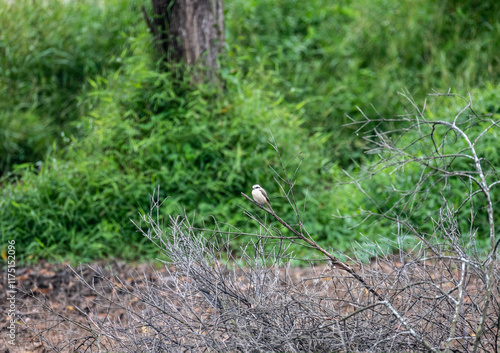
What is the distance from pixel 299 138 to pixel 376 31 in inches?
115

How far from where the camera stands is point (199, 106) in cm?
485

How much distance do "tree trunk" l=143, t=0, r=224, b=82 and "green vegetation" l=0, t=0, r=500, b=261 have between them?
168 millimetres

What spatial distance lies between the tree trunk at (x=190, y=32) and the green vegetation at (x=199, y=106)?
0.17 m

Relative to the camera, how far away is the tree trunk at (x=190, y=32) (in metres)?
4.93

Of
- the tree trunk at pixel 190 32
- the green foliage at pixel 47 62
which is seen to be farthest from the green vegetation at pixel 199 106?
the tree trunk at pixel 190 32

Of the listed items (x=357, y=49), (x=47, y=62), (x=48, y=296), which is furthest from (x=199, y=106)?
(x=357, y=49)

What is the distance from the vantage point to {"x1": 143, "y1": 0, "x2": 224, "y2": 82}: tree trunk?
4.93m

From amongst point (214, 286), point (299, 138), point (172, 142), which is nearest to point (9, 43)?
point (172, 142)

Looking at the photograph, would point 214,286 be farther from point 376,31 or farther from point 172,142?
point 376,31

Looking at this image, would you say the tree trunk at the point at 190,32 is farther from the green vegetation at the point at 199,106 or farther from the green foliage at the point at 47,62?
the green foliage at the point at 47,62

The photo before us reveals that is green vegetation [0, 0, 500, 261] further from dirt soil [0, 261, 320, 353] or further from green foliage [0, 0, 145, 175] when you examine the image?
dirt soil [0, 261, 320, 353]

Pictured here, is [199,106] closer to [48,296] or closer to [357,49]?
[48,296]

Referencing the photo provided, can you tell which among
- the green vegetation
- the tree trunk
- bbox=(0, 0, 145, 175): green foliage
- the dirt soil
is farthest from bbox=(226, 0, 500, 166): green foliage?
Answer: the dirt soil

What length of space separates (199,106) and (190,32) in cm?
75
